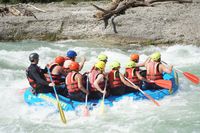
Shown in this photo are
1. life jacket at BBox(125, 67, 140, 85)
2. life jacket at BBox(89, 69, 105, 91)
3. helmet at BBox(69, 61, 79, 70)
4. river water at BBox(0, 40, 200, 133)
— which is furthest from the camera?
life jacket at BBox(125, 67, 140, 85)

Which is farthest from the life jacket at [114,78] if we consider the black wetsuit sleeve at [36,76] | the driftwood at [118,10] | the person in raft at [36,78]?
the driftwood at [118,10]

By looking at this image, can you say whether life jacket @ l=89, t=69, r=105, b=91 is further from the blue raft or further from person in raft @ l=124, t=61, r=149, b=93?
person in raft @ l=124, t=61, r=149, b=93

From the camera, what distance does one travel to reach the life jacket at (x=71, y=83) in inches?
324

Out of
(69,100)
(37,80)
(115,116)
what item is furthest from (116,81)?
(37,80)

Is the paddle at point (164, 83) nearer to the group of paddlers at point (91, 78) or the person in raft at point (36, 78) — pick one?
the group of paddlers at point (91, 78)

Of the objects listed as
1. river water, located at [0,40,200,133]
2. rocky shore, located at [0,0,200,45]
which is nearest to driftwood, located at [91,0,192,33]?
rocky shore, located at [0,0,200,45]

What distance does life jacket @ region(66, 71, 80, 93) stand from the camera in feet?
27.0

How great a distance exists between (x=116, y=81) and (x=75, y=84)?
898mm

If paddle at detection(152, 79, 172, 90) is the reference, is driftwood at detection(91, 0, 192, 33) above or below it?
above

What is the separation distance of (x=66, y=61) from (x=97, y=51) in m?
4.53

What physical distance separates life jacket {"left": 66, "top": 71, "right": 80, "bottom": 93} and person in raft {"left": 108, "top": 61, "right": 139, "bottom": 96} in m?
0.78

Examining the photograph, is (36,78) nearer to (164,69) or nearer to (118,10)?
(164,69)

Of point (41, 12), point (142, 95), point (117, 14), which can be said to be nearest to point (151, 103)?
point (142, 95)

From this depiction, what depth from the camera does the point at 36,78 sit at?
827 cm
